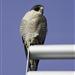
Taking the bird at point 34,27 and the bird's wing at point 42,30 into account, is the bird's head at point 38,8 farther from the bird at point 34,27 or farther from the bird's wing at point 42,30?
the bird's wing at point 42,30

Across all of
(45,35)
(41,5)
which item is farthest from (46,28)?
(41,5)

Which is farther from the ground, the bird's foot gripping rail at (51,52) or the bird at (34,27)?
the bird's foot gripping rail at (51,52)

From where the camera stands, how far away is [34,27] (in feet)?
15.6

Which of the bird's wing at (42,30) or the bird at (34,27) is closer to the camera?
the bird at (34,27)

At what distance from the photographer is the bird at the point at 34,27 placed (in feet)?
15.3

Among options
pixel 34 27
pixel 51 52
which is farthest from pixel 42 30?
pixel 51 52

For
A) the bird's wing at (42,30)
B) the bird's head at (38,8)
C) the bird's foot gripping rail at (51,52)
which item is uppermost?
the bird's foot gripping rail at (51,52)

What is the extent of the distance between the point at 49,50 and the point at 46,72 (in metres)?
0.13

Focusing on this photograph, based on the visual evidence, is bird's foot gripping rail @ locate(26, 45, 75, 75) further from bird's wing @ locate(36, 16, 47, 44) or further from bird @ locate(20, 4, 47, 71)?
bird's wing @ locate(36, 16, 47, 44)

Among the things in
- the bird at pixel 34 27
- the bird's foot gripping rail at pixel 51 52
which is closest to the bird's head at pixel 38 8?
the bird at pixel 34 27

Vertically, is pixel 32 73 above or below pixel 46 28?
above

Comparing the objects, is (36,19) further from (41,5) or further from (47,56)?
(47,56)

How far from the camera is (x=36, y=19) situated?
497 centimetres

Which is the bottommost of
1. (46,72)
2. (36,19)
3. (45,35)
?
(45,35)
